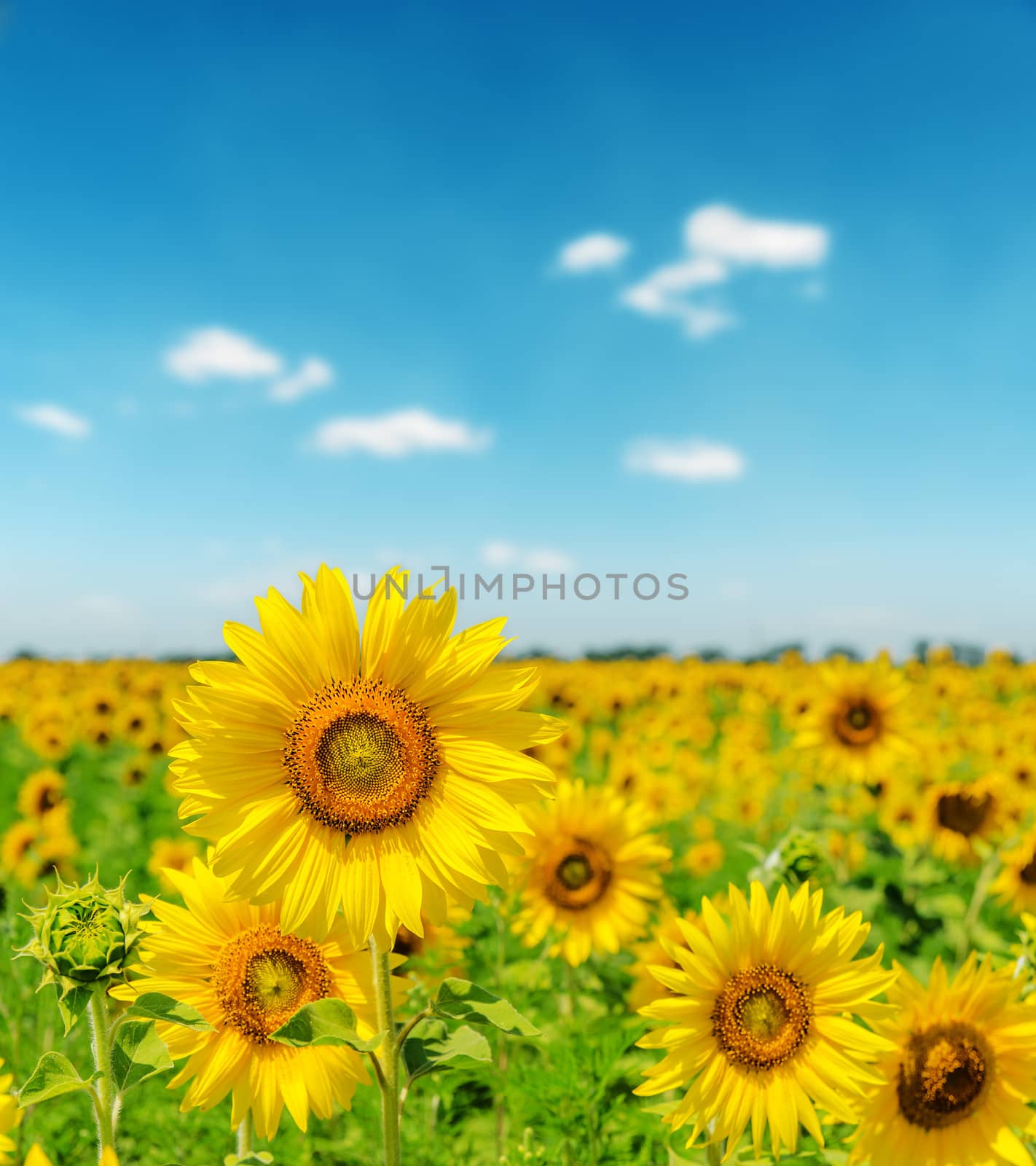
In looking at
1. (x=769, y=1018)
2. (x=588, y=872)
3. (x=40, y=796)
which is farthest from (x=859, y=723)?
(x=40, y=796)

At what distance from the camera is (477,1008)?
193cm

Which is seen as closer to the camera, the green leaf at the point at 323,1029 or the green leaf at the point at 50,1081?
the green leaf at the point at 50,1081

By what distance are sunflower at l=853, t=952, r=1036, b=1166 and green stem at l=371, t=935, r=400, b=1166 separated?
53.5 inches

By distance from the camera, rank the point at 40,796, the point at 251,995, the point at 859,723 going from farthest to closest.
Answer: the point at 40,796 → the point at 859,723 → the point at 251,995

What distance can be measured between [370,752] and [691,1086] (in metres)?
1.08

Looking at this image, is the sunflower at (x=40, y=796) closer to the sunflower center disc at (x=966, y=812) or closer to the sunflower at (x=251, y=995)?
the sunflower center disc at (x=966, y=812)

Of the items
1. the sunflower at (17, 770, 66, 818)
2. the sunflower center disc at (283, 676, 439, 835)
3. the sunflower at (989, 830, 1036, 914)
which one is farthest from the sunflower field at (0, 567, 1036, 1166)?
the sunflower at (17, 770, 66, 818)

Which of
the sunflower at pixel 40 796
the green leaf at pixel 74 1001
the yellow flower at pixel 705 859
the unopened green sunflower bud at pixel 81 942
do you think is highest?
the unopened green sunflower bud at pixel 81 942

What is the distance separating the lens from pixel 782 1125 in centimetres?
225

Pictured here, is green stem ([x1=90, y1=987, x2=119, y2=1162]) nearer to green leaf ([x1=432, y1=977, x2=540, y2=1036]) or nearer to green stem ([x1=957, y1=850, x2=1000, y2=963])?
green leaf ([x1=432, y1=977, x2=540, y2=1036])

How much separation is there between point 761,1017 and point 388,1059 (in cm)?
93

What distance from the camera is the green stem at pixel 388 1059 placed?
1898 mm

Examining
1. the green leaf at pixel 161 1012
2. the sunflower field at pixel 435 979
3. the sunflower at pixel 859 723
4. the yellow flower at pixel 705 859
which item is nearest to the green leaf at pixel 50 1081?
the sunflower field at pixel 435 979

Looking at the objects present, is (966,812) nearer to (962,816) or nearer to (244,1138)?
(962,816)
